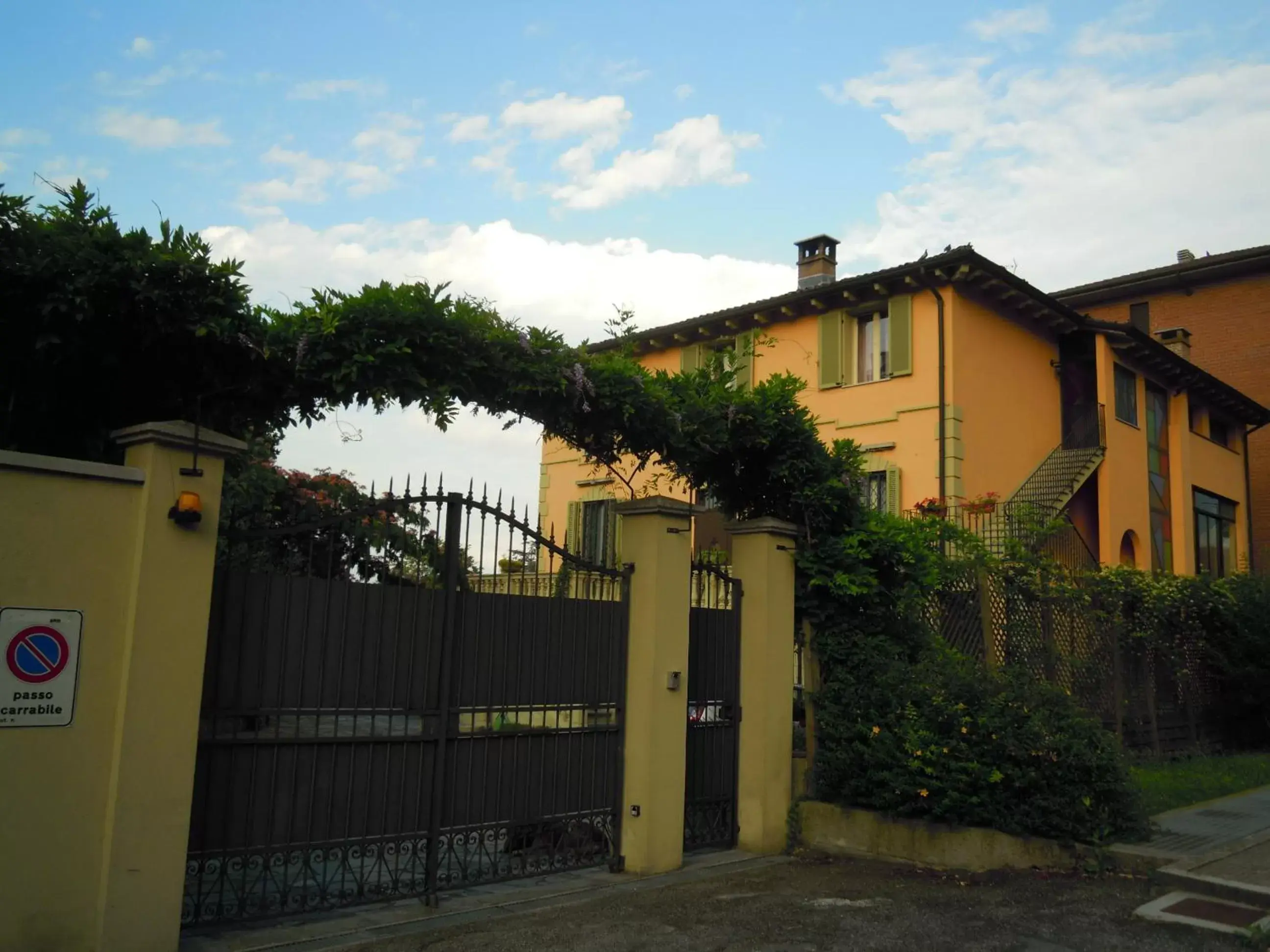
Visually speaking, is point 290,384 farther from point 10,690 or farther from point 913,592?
Result: point 913,592

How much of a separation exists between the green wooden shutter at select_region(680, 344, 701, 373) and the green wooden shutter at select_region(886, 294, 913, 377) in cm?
422

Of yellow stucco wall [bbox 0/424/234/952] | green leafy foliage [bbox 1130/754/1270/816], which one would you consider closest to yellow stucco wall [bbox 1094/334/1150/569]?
green leafy foliage [bbox 1130/754/1270/816]

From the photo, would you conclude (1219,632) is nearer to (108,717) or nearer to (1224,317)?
(108,717)

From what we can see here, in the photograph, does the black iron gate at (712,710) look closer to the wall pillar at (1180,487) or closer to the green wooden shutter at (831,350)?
the green wooden shutter at (831,350)

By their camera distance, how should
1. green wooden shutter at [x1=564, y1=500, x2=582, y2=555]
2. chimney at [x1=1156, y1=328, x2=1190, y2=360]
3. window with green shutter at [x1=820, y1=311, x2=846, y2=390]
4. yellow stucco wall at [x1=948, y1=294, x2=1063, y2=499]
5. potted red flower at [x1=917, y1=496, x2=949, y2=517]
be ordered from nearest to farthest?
potted red flower at [x1=917, y1=496, x2=949, y2=517], yellow stucco wall at [x1=948, y1=294, x2=1063, y2=499], window with green shutter at [x1=820, y1=311, x2=846, y2=390], green wooden shutter at [x1=564, y1=500, x2=582, y2=555], chimney at [x1=1156, y1=328, x2=1190, y2=360]

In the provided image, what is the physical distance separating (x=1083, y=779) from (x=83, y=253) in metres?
7.74

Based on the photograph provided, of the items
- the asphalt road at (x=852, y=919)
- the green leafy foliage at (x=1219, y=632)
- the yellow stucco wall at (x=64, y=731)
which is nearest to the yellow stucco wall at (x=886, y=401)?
the green leafy foliage at (x=1219, y=632)

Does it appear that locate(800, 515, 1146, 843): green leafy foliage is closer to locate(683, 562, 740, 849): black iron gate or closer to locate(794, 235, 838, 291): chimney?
locate(683, 562, 740, 849): black iron gate

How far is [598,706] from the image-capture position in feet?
26.8

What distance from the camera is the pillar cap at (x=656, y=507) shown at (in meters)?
8.34

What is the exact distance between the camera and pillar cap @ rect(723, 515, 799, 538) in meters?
9.34

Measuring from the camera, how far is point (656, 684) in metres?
8.18

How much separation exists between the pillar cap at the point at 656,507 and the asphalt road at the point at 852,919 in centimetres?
276

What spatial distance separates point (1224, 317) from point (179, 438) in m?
30.2
